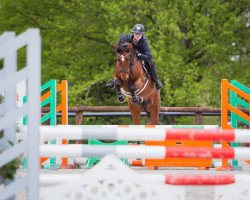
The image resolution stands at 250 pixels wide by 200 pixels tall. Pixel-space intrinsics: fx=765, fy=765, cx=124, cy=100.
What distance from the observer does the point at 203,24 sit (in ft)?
73.8

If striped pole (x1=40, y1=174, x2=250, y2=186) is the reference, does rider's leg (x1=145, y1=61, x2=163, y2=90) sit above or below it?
above

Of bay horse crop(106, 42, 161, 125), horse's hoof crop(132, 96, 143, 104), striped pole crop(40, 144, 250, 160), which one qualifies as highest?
bay horse crop(106, 42, 161, 125)

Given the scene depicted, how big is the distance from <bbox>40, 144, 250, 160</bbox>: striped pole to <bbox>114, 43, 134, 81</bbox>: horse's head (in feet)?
22.4

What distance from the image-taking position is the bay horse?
11.8 metres

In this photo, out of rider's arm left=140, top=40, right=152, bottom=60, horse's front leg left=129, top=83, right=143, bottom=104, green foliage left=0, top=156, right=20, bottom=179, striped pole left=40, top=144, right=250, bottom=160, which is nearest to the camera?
green foliage left=0, top=156, right=20, bottom=179

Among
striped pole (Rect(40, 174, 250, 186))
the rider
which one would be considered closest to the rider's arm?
the rider

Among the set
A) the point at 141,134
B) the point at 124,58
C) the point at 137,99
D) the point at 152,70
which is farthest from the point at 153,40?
the point at 141,134

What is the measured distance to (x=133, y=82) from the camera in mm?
12141

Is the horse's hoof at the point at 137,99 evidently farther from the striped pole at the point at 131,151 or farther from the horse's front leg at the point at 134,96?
the striped pole at the point at 131,151

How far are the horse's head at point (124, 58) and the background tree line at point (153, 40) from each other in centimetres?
966

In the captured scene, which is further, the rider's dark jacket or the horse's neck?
the horse's neck

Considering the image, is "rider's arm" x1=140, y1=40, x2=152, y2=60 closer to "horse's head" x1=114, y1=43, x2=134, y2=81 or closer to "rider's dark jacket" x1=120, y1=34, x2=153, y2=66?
"rider's dark jacket" x1=120, y1=34, x2=153, y2=66

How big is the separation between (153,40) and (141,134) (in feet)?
58.7

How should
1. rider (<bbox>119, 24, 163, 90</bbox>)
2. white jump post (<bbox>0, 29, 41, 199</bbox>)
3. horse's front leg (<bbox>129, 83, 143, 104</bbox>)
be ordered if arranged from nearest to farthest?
white jump post (<bbox>0, 29, 41, 199</bbox>)
rider (<bbox>119, 24, 163, 90</bbox>)
horse's front leg (<bbox>129, 83, 143, 104</bbox>)
